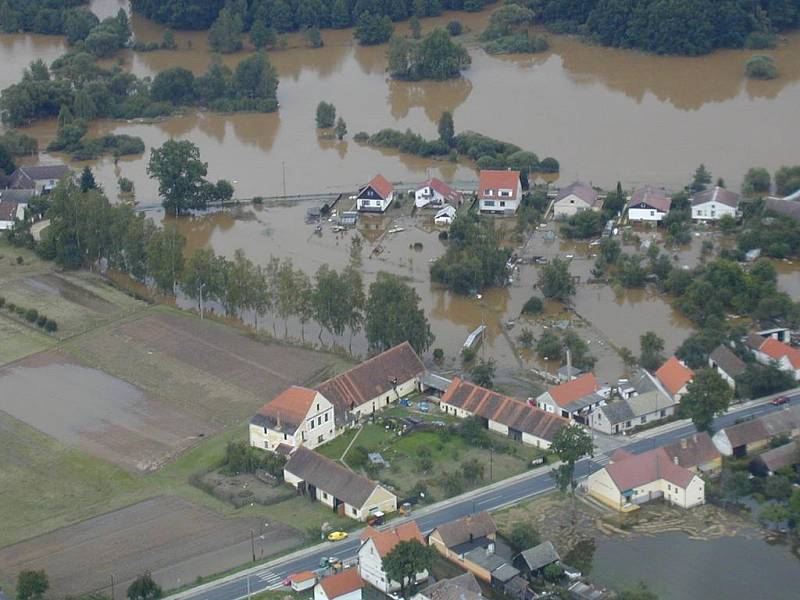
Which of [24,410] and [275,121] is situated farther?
[275,121]

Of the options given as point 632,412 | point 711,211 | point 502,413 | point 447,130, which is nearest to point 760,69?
point 447,130

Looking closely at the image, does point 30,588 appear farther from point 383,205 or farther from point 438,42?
point 438,42

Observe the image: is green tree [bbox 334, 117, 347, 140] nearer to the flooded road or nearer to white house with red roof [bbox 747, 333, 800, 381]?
the flooded road

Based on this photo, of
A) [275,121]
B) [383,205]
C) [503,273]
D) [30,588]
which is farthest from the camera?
[275,121]

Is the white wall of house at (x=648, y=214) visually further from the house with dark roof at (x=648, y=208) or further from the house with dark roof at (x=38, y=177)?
the house with dark roof at (x=38, y=177)

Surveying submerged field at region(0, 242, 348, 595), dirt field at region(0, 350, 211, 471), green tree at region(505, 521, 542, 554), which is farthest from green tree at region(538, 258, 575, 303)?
green tree at region(505, 521, 542, 554)

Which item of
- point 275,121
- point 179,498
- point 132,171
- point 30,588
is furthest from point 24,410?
point 275,121
